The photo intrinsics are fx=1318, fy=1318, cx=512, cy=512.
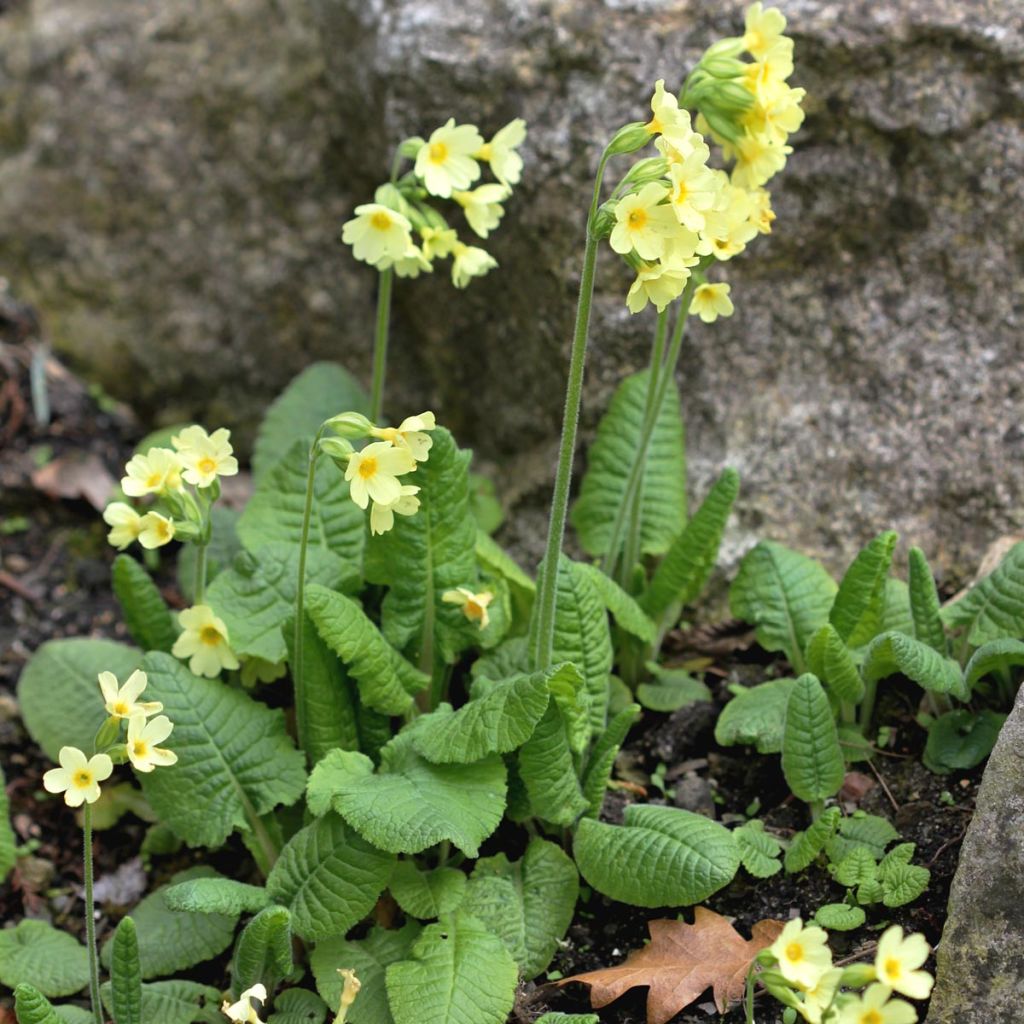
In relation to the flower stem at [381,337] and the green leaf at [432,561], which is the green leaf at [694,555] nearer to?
the green leaf at [432,561]

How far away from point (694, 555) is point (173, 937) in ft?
5.16

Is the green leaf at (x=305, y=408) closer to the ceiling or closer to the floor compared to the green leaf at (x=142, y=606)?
closer to the ceiling

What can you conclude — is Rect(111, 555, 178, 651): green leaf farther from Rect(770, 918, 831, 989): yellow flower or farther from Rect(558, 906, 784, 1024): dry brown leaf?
Rect(770, 918, 831, 989): yellow flower

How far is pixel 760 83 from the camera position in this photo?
8.99 feet

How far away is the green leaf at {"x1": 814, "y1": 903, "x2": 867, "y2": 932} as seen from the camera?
2748 millimetres

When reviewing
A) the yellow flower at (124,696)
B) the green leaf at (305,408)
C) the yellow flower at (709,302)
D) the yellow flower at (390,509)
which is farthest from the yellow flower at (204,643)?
the yellow flower at (709,302)

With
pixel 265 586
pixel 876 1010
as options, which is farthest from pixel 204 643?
pixel 876 1010

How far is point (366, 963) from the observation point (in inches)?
114

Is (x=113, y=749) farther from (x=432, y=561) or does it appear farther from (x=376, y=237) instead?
(x=376, y=237)

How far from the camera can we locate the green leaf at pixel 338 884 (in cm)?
281

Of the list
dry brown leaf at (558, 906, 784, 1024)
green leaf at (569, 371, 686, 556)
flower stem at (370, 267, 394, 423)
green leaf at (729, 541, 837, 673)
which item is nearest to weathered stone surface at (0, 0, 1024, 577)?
green leaf at (569, 371, 686, 556)

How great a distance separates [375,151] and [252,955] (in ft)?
8.74

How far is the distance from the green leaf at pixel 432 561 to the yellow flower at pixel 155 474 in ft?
1.70

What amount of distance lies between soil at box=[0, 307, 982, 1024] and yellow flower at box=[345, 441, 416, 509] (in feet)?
3.40
